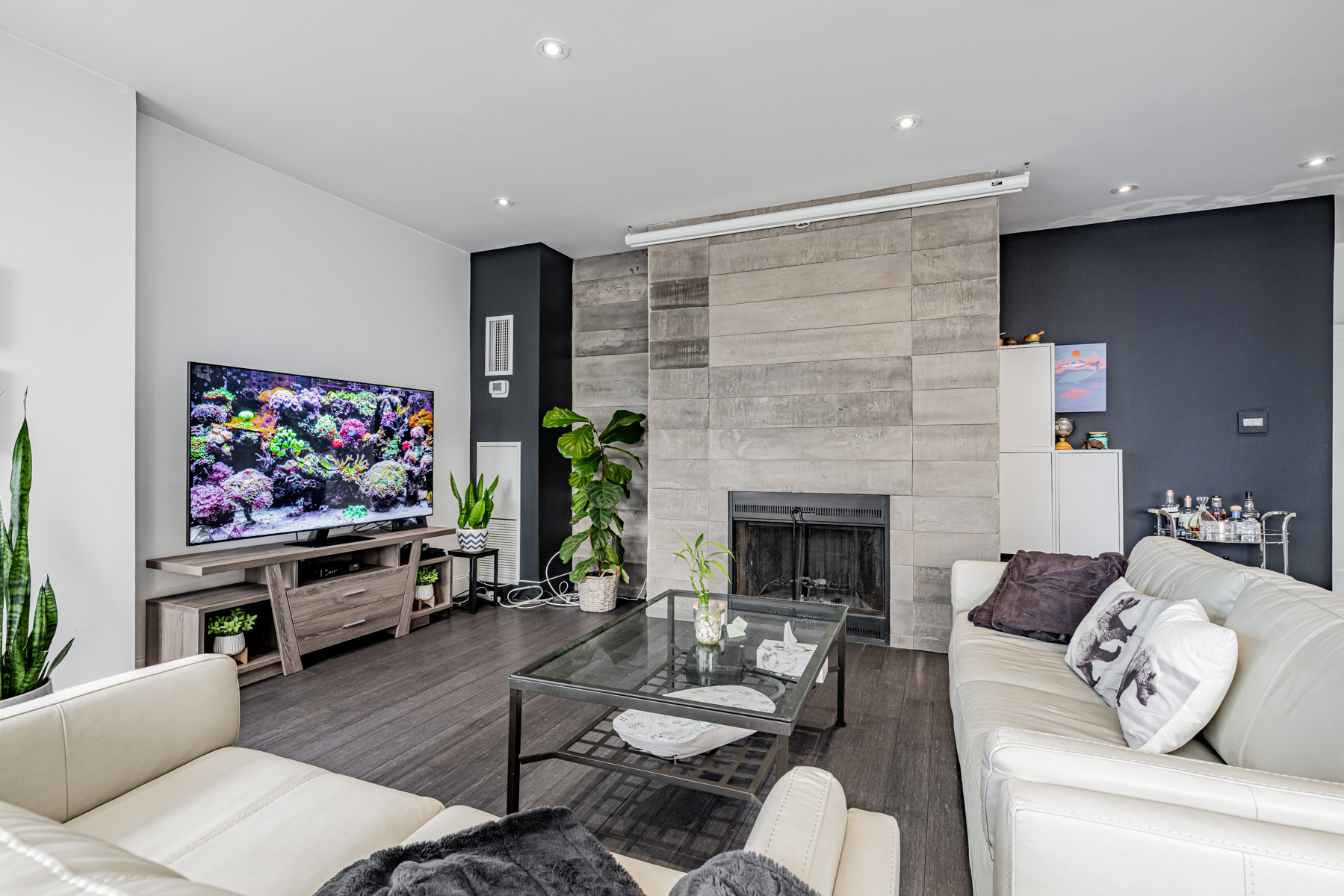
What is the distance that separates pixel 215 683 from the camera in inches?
59.9

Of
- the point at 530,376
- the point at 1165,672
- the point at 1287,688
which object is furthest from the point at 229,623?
the point at 1287,688

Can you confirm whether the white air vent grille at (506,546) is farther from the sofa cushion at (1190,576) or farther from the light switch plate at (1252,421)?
the light switch plate at (1252,421)

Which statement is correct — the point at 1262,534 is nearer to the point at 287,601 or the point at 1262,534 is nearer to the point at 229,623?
the point at 287,601

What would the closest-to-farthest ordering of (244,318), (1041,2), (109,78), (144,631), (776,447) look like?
(1041,2), (109,78), (144,631), (244,318), (776,447)

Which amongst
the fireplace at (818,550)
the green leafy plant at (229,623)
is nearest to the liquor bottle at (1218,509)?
the fireplace at (818,550)

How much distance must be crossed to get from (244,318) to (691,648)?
3003mm

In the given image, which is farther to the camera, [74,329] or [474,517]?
[474,517]

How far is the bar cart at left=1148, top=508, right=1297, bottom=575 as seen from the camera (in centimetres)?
378

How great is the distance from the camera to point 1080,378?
422 cm

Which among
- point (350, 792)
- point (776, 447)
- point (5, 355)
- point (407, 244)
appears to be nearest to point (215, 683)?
point (350, 792)

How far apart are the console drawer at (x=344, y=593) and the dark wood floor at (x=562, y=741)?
10.8 inches

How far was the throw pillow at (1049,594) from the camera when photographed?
2.45m

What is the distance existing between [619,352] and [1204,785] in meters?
4.41

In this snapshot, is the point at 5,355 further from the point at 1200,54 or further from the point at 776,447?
the point at 1200,54
